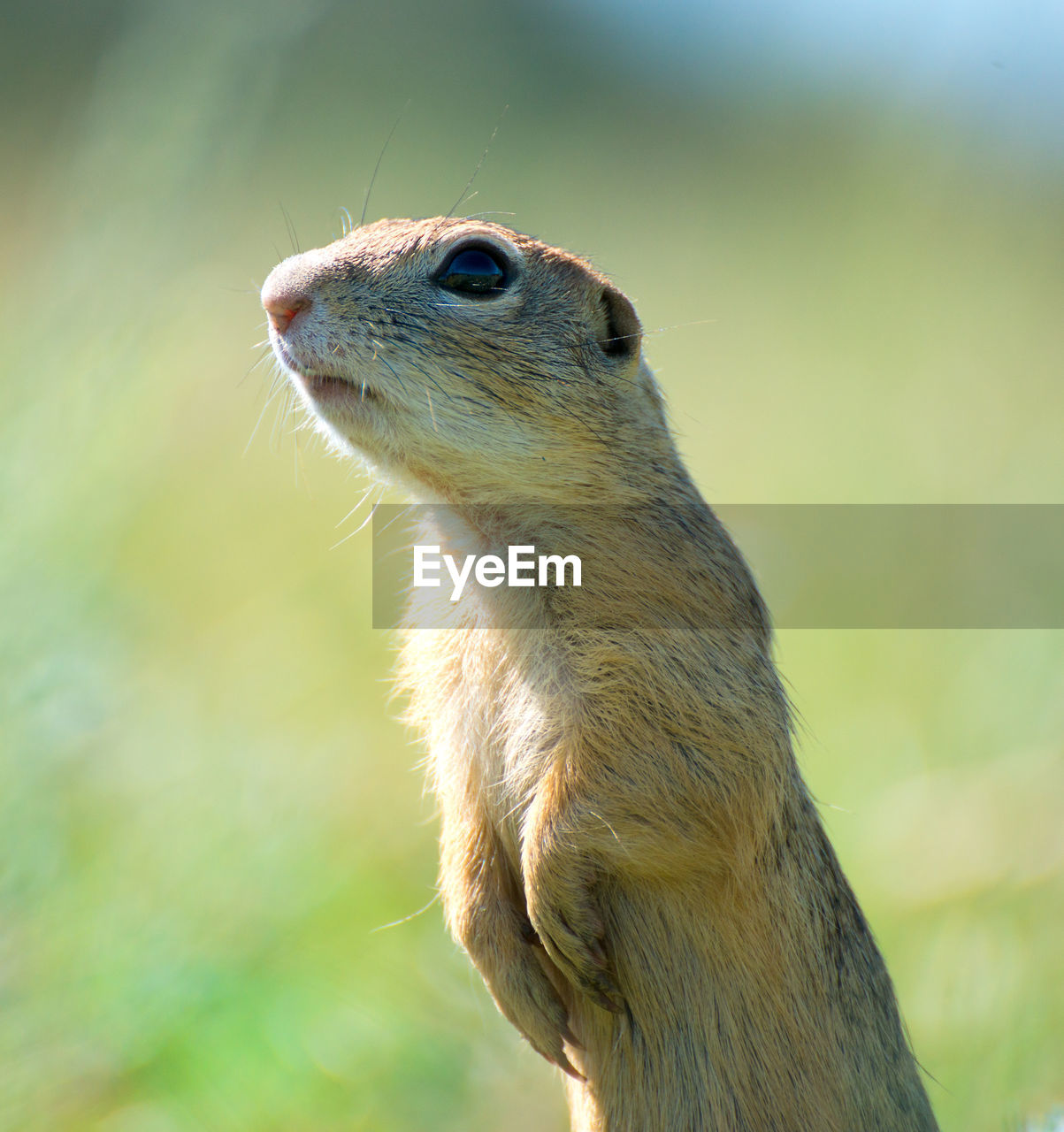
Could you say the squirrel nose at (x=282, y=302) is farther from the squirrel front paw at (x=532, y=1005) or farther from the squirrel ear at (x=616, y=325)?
the squirrel front paw at (x=532, y=1005)

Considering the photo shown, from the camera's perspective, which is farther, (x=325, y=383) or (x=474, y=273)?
(x=474, y=273)

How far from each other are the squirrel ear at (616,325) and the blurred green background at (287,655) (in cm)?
99

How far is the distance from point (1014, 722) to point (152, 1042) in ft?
13.9

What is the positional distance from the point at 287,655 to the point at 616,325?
3.48 metres

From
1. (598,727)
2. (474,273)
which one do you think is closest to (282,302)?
(474,273)

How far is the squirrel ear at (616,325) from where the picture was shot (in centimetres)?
330

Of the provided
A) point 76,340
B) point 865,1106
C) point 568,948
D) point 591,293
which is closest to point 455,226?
point 591,293

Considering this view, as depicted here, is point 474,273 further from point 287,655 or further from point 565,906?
point 287,655

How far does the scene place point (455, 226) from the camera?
3.20m

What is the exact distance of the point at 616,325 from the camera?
11.0 feet

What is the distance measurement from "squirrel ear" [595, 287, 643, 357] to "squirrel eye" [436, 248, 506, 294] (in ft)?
1.08

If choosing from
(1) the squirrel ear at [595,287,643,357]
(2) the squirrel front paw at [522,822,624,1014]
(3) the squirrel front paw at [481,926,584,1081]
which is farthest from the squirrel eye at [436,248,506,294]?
(3) the squirrel front paw at [481,926,584,1081]

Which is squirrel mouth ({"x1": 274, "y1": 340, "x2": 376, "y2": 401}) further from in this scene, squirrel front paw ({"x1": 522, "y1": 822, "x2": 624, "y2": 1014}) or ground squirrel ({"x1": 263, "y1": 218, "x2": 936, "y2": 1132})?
squirrel front paw ({"x1": 522, "y1": 822, "x2": 624, "y2": 1014})

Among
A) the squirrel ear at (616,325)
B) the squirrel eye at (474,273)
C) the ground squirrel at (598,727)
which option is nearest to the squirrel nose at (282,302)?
the ground squirrel at (598,727)
